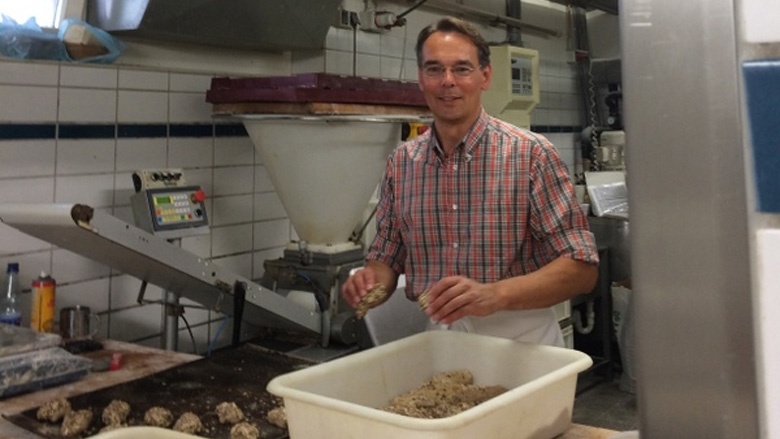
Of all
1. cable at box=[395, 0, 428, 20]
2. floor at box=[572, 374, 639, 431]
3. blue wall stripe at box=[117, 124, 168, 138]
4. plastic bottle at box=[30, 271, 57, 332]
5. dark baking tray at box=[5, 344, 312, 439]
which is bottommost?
floor at box=[572, 374, 639, 431]

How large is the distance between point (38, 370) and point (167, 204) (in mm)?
744

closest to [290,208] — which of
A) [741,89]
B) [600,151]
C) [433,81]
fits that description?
[433,81]

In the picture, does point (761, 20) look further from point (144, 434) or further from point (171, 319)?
point (171, 319)

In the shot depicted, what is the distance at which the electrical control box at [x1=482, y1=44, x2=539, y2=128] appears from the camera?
14.3ft

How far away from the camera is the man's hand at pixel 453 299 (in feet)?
5.01

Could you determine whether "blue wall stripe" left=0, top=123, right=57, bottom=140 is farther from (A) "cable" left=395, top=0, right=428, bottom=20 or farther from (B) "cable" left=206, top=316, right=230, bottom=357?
(A) "cable" left=395, top=0, right=428, bottom=20

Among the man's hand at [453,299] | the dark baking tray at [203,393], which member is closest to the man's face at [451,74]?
the man's hand at [453,299]

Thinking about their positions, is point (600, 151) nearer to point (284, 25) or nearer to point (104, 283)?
point (284, 25)

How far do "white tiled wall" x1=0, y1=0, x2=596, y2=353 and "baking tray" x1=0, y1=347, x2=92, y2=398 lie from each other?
518mm

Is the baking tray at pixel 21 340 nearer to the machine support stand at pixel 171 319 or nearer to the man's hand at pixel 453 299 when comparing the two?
the machine support stand at pixel 171 319

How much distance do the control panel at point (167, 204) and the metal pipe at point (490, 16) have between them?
2.10 meters

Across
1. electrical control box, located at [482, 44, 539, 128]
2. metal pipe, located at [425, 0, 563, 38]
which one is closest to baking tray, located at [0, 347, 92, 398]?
metal pipe, located at [425, 0, 563, 38]

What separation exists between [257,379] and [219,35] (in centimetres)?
141

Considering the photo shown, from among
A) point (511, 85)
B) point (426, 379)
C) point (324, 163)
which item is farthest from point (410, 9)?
point (426, 379)
